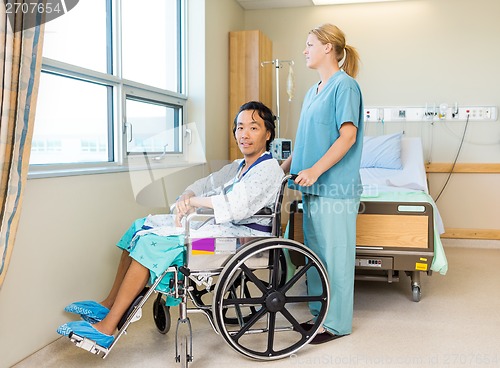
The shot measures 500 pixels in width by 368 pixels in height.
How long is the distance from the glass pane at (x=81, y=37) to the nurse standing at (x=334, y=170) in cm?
110

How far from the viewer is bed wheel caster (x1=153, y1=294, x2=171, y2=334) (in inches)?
92.7

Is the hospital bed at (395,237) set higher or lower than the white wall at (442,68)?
lower

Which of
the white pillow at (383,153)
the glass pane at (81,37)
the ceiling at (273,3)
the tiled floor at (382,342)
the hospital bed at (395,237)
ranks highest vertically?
the ceiling at (273,3)

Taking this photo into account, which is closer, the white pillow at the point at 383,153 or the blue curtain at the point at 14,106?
the blue curtain at the point at 14,106

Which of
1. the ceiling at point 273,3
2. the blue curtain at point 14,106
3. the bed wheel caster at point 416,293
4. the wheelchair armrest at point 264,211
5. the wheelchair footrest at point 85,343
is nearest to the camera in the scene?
the blue curtain at point 14,106

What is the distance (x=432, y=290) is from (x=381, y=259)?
2.15 ft

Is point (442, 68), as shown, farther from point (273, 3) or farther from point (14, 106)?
point (14, 106)

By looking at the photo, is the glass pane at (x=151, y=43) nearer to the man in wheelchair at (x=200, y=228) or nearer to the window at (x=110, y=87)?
the window at (x=110, y=87)

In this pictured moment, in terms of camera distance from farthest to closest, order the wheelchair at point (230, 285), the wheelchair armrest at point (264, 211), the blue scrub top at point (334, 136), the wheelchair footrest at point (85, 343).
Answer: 1. the blue scrub top at point (334, 136)
2. the wheelchair armrest at point (264, 211)
3. the wheelchair at point (230, 285)
4. the wheelchair footrest at point (85, 343)

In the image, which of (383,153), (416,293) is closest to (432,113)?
(383,153)

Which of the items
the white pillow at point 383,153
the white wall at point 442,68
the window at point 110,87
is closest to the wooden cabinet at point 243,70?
the window at point 110,87

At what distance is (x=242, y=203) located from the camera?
6.45ft

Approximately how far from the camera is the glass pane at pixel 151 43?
3023 mm

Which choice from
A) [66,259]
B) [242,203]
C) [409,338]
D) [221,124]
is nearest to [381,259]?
[409,338]
